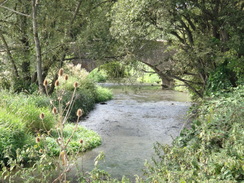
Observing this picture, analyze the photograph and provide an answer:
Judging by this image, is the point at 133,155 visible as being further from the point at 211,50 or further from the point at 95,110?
the point at 95,110

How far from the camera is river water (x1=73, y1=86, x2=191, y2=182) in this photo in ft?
20.5

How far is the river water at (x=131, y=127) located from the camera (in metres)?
6.25

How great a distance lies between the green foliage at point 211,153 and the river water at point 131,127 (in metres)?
1.23

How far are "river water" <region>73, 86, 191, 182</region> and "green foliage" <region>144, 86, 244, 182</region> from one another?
4.03 ft

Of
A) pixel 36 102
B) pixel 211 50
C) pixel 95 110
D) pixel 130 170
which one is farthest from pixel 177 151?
pixel 95 110

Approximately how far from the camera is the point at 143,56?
995cm

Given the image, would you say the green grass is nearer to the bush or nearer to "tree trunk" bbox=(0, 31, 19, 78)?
the bush

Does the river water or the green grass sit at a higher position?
the green grass

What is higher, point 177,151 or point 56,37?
point 56,37

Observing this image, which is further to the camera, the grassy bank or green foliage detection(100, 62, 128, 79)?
green foliage detection(100, 62, 128, 79)

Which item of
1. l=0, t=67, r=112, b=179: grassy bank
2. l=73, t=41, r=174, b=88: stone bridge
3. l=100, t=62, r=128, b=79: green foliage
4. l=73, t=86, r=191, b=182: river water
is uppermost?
l=73, t=41, r=174, b=88: stone bridge

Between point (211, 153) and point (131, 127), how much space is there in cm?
645

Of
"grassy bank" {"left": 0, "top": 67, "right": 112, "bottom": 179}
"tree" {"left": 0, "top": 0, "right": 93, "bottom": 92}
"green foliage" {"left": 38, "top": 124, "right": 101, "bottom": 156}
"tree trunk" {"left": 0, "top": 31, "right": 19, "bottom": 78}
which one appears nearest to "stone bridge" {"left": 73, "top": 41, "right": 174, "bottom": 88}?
"tree" {"left": 0, "top": 0, "right": 93, "bottom": 92}

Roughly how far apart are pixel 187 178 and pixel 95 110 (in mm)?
10437
